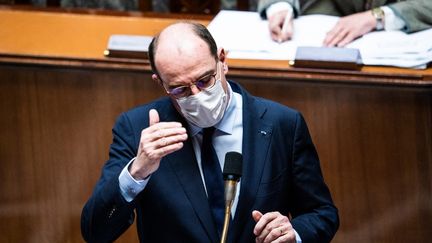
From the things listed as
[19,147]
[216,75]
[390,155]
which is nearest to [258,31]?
[390,155]

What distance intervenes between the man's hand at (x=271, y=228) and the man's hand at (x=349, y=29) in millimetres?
1024

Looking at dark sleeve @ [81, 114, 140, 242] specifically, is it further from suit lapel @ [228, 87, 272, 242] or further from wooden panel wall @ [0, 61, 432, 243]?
wooden panel wall @ [0, 61, 432, 243]

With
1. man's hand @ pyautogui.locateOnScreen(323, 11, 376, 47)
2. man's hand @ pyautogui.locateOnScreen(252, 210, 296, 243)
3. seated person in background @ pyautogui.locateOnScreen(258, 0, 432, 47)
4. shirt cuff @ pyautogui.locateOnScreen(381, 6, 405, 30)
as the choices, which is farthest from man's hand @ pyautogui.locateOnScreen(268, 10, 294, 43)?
man's hand @ pyautogui.locateOnScreen(252, 210, 296, 243)

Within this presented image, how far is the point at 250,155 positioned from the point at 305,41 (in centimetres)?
85

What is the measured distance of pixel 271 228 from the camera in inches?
74.9

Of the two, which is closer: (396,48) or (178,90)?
(178,90)

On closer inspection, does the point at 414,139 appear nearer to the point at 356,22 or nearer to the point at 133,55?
the point at 356,22

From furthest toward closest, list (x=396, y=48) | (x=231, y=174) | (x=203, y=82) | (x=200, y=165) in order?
(x=396, y=48) < (x=200, y=165) < (x=203, y=82) < (x=231, y=174)

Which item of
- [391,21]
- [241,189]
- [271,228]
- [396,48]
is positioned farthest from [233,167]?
[391,21]

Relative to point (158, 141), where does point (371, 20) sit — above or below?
below

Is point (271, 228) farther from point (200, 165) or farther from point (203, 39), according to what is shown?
point (203, 39)

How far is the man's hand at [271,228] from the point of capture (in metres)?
1.90

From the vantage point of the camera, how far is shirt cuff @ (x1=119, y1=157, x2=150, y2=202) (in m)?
2.00

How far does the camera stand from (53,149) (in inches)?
116
